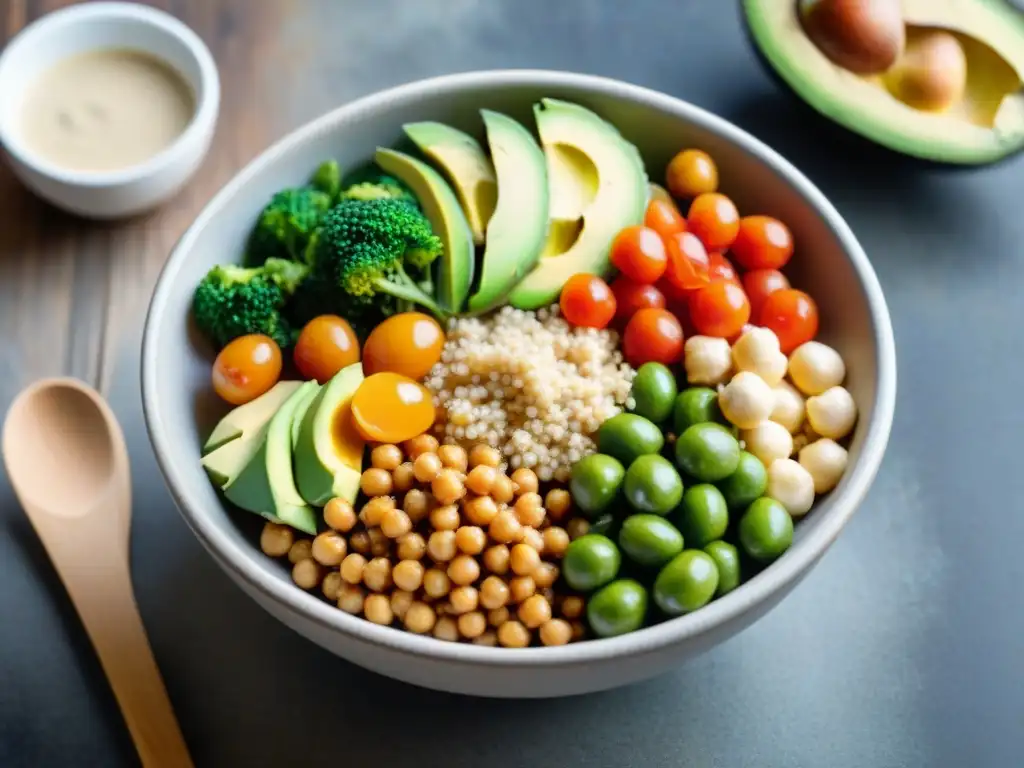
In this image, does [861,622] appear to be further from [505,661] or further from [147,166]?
[147,166]

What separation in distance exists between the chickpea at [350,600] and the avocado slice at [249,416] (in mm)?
208

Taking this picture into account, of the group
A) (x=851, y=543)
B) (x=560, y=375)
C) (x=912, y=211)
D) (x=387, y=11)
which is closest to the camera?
(x=560, y=375)

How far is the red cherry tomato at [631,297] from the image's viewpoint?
48.3 inches

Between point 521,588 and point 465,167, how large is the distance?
0.52m

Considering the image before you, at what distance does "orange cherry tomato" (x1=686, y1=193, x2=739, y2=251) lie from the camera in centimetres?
126

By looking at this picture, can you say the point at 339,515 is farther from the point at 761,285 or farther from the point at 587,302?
the point at 761,285

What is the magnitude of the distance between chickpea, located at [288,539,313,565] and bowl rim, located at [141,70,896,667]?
0.13ft

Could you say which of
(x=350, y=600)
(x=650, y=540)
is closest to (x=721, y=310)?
(x=650, y=540)

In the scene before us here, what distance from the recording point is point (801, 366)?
47.2 inches

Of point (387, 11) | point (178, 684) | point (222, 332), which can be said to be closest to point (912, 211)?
point (387, 11)

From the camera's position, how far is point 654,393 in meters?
1.15

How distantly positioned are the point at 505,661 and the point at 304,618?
195mm

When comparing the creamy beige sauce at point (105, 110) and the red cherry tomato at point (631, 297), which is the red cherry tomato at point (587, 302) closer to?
the red cherry tomato at point (631, 297)

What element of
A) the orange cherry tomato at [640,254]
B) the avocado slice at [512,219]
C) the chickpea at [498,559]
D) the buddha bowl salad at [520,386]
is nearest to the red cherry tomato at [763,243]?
the buddha bowl salad at [520,386]
